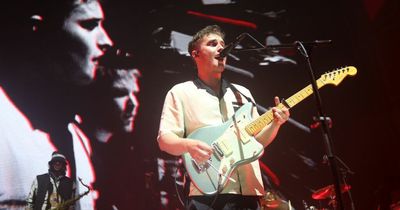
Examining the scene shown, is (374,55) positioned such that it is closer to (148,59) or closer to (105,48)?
(148,59)

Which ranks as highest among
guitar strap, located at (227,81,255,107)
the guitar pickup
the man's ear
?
the man's ear

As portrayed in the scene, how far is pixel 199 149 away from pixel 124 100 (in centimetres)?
218

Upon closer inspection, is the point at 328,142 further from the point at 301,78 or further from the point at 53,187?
the point at 53,187

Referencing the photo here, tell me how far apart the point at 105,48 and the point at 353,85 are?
3.17 meters

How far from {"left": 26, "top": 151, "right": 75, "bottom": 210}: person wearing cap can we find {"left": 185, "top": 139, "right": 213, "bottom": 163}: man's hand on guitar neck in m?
2.06

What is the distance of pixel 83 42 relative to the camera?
442 cm

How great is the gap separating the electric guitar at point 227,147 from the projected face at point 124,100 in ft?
6.06

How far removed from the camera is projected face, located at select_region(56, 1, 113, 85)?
4297 mm

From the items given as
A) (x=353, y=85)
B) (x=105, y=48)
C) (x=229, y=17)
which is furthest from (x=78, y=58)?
(x=353, y=85)

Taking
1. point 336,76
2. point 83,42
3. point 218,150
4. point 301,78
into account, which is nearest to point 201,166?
point 218,150

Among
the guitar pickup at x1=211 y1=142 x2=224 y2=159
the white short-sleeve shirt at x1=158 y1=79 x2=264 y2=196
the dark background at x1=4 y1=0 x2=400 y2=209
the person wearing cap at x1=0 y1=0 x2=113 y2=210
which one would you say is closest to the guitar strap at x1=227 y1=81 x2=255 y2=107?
the white short-sleeve shirt at x1=158 y1=79 x2=264 y2=196

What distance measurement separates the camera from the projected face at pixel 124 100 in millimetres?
4336

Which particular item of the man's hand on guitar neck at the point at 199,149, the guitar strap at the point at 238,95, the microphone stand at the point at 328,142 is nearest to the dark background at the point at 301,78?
the guitar strap at the point at 238,95

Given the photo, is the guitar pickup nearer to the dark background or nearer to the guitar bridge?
the guitar bridge
